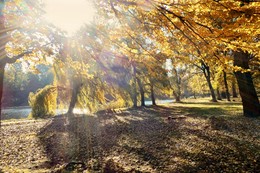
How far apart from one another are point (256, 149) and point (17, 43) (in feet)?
29.6

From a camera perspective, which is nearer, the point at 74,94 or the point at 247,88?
the point at 247,88

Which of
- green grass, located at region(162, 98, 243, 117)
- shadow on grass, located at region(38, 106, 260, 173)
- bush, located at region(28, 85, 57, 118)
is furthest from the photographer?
bush, located at region(28, 85, 57, 118)

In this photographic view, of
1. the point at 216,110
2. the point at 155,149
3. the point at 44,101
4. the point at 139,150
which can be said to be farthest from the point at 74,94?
the point at 155,149

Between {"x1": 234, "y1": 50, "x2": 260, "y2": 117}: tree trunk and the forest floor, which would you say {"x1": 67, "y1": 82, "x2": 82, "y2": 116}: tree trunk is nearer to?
the forest floor

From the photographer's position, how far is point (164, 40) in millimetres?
4730

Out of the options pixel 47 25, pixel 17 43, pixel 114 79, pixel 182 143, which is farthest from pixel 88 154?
pixel 114 79

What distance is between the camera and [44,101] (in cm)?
1755

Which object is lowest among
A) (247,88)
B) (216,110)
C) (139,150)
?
(139,150)

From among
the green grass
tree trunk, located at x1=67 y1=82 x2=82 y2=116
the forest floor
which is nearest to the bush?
tree trunk, located at x1=67 y1=82 x2=82 y2=116

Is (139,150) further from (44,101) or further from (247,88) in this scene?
(44,101)

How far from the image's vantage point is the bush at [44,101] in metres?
17.4

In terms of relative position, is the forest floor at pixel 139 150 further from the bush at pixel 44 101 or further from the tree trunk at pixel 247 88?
the bush at pixel 44 101

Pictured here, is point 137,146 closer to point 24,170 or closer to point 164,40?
point 24,170

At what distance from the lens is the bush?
1744 centimetres
